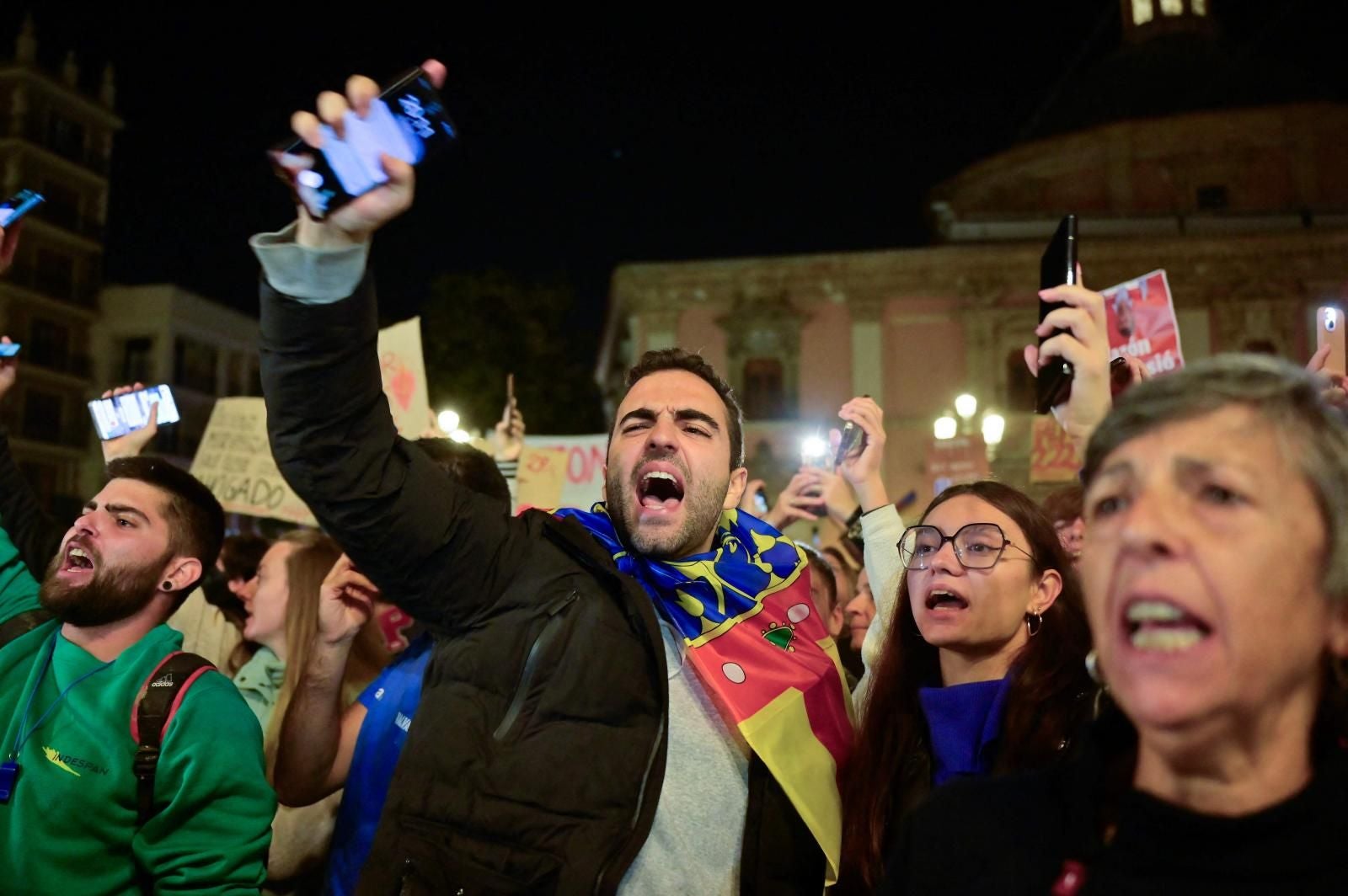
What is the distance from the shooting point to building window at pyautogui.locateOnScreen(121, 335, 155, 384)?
36469 mm

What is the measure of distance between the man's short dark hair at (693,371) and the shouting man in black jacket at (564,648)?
8 centimetres

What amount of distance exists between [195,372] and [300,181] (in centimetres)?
3992

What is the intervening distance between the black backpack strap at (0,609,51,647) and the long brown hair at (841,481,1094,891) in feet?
7.61

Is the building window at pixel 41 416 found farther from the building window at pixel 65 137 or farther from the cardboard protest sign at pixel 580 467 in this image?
the cardboard protest sign at pixel 580 467

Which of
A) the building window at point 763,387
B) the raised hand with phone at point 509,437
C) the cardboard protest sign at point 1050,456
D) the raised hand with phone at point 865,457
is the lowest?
the raised hand with phone at point 865,457

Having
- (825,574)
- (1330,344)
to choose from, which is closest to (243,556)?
(825,574)

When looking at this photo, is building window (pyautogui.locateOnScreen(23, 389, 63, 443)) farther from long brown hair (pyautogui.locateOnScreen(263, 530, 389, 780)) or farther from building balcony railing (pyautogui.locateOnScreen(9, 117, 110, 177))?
long brown hair (pyautogui.locateOnScreen(263, 530, 389, 780))

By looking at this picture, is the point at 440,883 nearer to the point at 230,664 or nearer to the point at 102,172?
the point at 230,664

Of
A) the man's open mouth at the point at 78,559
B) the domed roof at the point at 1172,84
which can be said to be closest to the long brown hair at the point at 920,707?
the man's open mouth at the point at 78,559

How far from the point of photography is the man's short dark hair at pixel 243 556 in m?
4.88

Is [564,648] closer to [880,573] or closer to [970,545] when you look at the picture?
[970,545]

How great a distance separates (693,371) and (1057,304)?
92 cm

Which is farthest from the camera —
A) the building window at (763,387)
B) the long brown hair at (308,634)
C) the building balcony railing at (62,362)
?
the building balcony railing at (62,362)

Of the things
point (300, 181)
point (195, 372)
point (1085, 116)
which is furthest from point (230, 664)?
point (195, 372)
